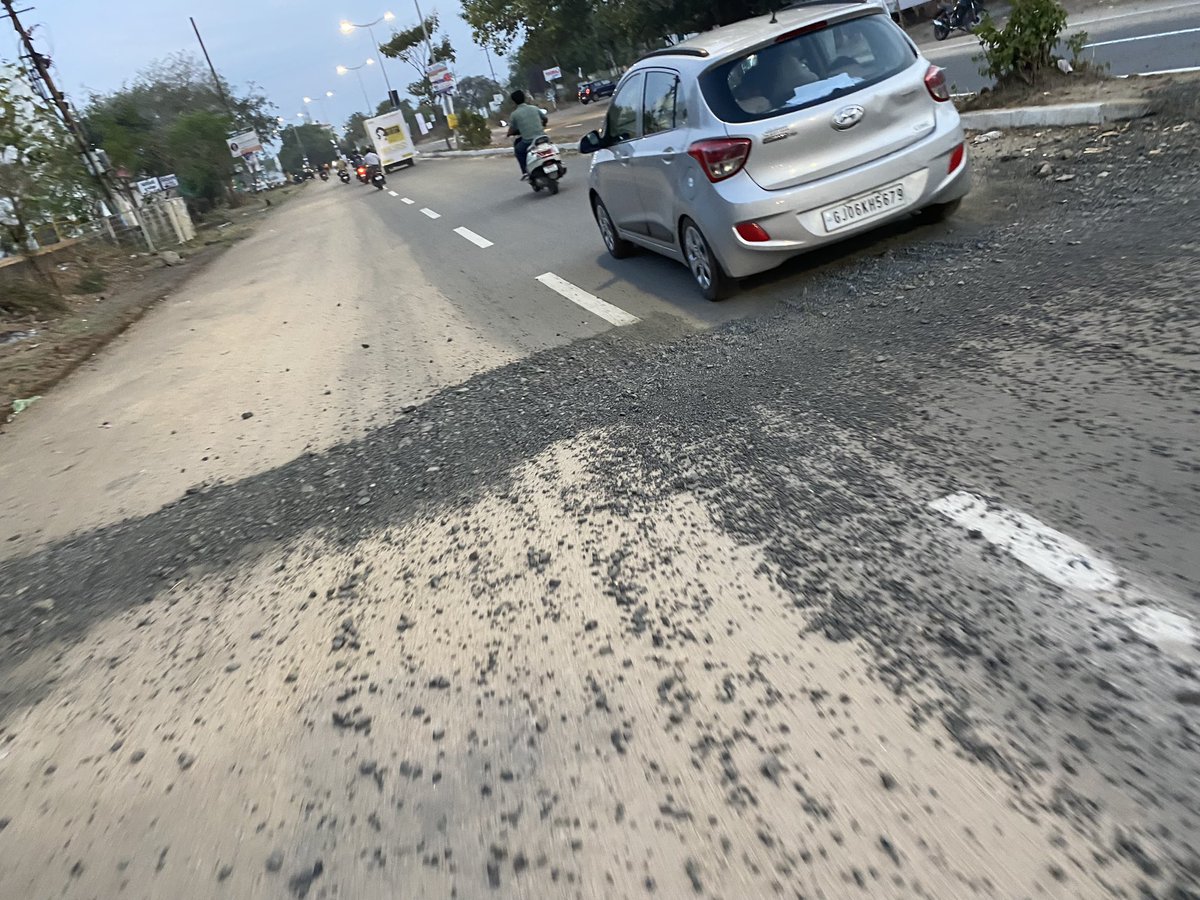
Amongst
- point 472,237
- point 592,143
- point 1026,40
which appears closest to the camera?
point 592,143

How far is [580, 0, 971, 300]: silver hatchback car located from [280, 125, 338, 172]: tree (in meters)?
146

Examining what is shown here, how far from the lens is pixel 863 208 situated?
599 centimetres

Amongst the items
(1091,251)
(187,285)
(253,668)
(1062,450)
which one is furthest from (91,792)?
(187,285)

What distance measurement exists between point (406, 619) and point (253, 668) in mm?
593

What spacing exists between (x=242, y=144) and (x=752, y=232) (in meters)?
62.5

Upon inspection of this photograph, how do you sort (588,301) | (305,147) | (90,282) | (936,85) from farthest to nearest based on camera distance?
(305,147) < (90,282) < (588,301) < (936,85)

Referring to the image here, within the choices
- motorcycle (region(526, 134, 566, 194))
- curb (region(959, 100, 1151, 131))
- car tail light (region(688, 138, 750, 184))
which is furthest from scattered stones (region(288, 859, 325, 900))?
motorcycle (region(526, 134, 566, 194))

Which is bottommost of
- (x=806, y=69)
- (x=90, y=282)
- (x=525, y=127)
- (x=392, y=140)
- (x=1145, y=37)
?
(x=1145, y=37)

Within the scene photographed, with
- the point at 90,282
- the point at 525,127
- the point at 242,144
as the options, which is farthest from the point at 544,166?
the point at 242,144

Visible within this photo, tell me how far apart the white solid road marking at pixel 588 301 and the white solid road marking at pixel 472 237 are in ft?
12.5

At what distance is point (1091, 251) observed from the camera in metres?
5.46

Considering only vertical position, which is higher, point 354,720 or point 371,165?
point 371,165

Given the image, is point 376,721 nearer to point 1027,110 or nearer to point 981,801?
point 981,801

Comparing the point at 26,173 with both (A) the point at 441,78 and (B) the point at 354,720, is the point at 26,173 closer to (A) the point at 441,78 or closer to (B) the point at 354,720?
(B) the point at 354,720
